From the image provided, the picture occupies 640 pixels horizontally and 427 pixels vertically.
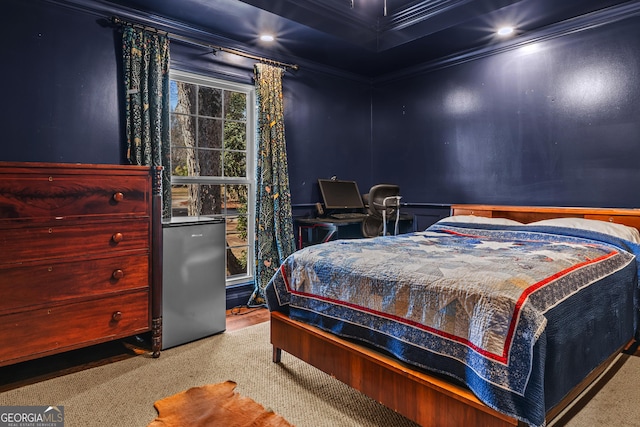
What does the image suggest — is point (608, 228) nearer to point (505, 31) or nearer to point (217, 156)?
A: point (505, 31)

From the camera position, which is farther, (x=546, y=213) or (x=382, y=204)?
(x=382, y=204)

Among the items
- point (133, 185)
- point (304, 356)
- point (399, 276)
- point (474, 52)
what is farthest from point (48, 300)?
point (474, 52)

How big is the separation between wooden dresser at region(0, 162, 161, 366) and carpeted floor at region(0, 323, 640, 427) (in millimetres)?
201

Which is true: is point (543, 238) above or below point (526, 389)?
above

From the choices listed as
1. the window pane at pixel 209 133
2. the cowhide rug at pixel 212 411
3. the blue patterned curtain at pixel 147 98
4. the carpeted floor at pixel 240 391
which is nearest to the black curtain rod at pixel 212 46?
the blue patterned curtain at pixel 147 98

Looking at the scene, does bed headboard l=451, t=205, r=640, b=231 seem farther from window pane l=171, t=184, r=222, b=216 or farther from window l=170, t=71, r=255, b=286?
window pane l=171, t=184, r=222, b=216

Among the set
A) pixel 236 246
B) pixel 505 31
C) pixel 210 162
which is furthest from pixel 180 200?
pixel 505 31

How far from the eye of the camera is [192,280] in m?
2.85

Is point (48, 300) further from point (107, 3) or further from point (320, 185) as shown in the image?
point (320, 185)

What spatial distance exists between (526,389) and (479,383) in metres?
0.15

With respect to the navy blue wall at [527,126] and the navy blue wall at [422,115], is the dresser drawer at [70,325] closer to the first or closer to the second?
the navy blue wall at [422,115]

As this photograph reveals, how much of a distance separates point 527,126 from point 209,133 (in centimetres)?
306

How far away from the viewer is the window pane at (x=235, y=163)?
393 cm

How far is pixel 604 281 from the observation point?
201 centimetres
